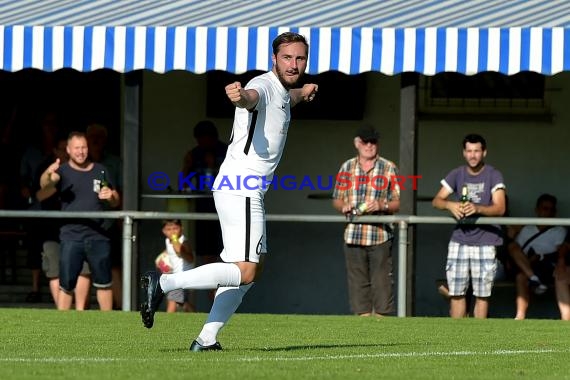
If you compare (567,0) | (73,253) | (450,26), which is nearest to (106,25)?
(73,253)

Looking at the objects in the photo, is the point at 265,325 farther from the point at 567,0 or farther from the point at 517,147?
the point at 517,147

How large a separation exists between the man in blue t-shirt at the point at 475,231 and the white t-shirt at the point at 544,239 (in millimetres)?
1472

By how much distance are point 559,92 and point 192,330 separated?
245 inches

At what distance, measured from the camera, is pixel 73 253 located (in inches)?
498

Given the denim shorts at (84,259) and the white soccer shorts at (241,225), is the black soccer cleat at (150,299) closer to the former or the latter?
the white soccer shorts at (241,225)

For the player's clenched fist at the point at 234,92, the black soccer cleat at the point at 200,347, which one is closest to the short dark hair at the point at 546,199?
the black soccer cleat at the point at 200,347

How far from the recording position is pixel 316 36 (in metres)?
12.1

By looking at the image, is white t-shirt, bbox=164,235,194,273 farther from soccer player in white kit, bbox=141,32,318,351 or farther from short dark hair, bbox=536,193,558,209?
soccer player in white kit, bbox=141,32,318,351

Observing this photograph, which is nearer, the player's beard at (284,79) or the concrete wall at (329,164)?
the player's beard at (284,79)

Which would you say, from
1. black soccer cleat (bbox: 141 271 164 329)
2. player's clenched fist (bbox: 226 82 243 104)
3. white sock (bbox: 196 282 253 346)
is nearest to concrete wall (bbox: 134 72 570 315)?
white sock (bbox: 196 282 253 346)

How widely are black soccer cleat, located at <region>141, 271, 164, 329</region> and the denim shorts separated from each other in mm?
4788

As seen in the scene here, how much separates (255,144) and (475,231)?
481 cm

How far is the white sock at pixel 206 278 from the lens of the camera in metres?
7.93

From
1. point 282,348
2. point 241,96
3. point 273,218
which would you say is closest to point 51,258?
point 273,218
